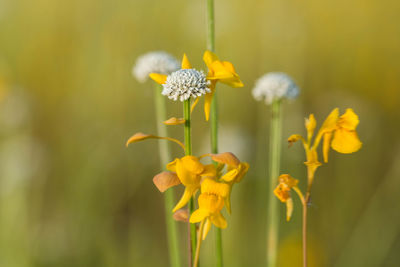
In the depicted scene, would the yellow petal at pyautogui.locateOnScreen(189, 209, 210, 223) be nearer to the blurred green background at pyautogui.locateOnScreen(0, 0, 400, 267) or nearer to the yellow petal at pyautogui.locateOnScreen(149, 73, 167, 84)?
the yellow petal at pyautogui.locateOnScreen(149, 73, 167, 84)

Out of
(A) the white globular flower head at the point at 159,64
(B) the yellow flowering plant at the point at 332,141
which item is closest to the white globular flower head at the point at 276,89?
(A) the white globular flower head at the point at 159,64

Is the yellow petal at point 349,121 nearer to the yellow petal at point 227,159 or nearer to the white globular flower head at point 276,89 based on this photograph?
the yellow petal at point 227,159

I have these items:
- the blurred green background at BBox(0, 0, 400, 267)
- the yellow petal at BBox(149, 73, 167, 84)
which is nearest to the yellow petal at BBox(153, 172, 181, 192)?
the yellow petal at BBox(149, 73, 167, 84)

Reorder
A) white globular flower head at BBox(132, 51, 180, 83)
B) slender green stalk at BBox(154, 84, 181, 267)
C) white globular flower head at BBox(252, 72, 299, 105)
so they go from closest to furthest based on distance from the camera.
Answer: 1. slender green stalk at BBox(154, 84, 181, 267)
2. white globular flower head at BBox(252, 72, 299, 105)
3. white globular flower head at BBox(132, 51, 180, 83)

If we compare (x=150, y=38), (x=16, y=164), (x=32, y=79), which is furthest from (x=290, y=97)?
(x=32, y=79)

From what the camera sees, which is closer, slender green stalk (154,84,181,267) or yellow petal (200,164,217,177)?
yellow petal (200,164,217,177)

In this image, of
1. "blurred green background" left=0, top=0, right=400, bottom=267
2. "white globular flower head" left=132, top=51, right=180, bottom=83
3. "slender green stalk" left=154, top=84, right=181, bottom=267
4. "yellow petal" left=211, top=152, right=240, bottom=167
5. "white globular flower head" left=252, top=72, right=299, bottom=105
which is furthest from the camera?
"blurred green background" left=0, top=0, right=400, bottom=267

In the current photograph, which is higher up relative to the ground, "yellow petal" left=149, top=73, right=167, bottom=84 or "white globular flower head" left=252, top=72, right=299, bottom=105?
"yellow petal" left=149, top=73, right=167, bottom=84

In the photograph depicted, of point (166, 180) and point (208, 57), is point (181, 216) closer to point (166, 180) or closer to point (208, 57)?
point (166, 180)
